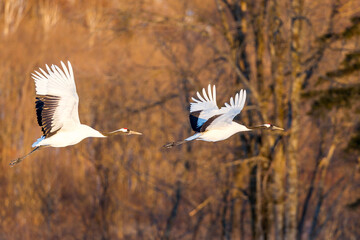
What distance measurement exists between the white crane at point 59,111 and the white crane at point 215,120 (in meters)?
1.36

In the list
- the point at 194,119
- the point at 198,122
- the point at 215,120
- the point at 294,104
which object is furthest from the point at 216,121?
the point at 294,104

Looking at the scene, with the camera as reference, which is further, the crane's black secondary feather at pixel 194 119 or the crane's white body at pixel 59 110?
the crane's black secondary feather at pixel 194 119

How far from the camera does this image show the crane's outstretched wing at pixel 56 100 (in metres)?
11.1

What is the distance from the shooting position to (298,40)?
18875 mm

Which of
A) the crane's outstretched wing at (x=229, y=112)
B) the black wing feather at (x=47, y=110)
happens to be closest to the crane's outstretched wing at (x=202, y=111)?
the crane's outstretched wing at (x=229, y=112)

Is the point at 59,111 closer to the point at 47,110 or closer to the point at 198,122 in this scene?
the point at 47,110

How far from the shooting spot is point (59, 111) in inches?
443

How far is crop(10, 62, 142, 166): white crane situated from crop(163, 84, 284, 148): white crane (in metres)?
1.36

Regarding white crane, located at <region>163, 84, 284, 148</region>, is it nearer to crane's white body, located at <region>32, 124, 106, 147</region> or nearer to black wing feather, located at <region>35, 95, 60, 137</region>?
crane's white body, located at <region>32, 124, 106, 147</region>

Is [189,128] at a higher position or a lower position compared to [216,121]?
lower

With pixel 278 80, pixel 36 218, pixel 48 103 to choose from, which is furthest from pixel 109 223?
pixel 48 103

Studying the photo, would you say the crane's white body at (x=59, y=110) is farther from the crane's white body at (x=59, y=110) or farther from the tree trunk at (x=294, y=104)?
the tree trunk at (x=294, y=104)

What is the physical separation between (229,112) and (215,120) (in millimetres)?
353

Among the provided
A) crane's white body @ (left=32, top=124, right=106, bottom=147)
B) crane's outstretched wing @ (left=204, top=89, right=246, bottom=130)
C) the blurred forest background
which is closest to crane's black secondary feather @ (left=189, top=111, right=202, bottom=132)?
crane's outstretched wing @ (left=204, top=89, right=246, bottom=130)
